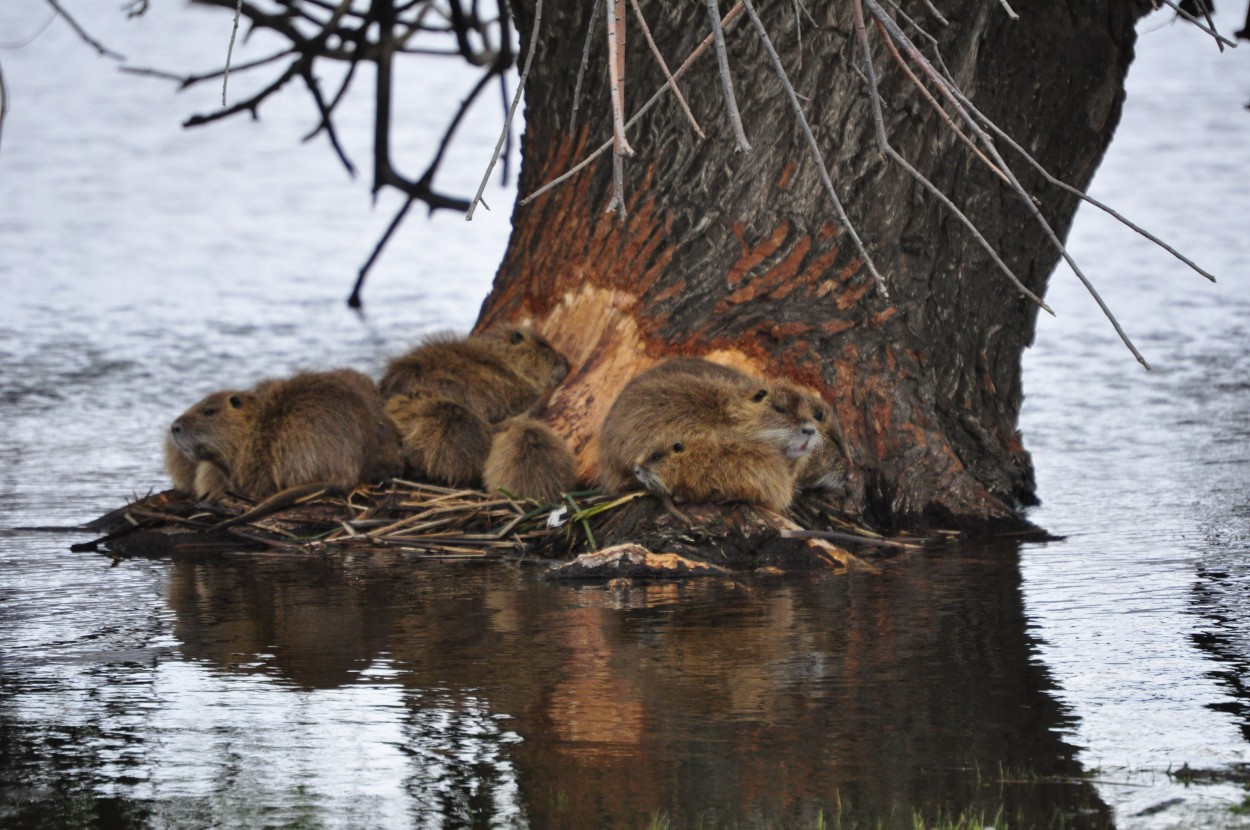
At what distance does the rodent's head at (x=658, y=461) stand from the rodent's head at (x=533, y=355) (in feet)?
4.42

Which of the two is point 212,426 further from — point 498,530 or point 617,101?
point 617,101

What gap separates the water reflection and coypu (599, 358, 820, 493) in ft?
1.95

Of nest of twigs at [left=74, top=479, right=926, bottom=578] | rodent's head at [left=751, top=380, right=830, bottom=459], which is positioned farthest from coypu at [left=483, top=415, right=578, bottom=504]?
rodent's head at [left=751, top=380, right=830, bottom=459]

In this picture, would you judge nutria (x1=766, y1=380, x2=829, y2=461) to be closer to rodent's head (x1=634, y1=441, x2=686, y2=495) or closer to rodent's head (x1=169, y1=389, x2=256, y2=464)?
rodent's head (x1=634, y1=441, x2=686, y2=495)

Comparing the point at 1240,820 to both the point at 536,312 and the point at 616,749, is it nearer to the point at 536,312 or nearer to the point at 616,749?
the point at 616,749

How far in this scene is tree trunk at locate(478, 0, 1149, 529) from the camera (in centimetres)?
790

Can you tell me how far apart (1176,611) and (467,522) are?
297 cm

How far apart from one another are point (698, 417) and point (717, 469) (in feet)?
0.70

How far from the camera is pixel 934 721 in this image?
4.93 metres

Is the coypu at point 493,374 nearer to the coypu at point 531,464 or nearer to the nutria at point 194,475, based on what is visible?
the coypu at point 531,464

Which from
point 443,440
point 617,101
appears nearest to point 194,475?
point 443,440

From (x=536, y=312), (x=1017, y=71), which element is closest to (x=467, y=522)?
(x=536, y=312)

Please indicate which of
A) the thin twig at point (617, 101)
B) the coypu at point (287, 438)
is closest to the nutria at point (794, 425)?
the coypu at point (287, 438)

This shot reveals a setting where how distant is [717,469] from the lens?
7.15m
